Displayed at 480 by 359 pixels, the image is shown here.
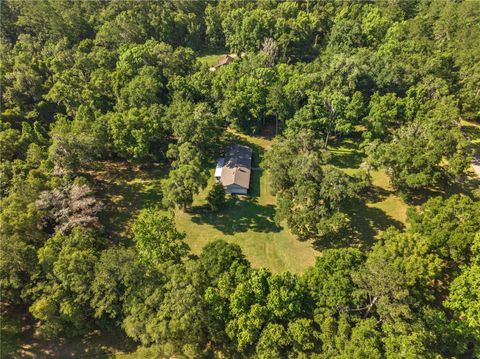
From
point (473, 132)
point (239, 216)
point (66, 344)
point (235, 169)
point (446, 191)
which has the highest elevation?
point (473, 132)

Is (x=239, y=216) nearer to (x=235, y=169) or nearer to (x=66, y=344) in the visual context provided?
(x=235, y=169)

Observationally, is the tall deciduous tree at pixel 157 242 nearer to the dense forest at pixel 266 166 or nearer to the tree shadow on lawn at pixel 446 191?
the dense forest at pixel 266 166

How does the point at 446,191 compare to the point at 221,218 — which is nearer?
the point at 221,218

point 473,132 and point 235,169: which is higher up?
point 473,132

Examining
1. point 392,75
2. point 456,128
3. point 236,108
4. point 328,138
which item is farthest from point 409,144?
point 236,108

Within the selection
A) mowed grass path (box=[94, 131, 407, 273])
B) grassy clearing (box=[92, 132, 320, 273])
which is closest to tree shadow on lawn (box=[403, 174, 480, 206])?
mowed grass path (box=[94, 131, 407, 273])

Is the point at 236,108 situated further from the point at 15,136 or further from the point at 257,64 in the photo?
the point at 15,136

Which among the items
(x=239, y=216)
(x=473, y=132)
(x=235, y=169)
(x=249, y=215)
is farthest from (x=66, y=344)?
(x=473, y=132)

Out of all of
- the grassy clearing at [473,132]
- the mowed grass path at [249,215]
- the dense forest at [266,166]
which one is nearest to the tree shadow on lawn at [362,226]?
the mowed grass path at [249,215]
